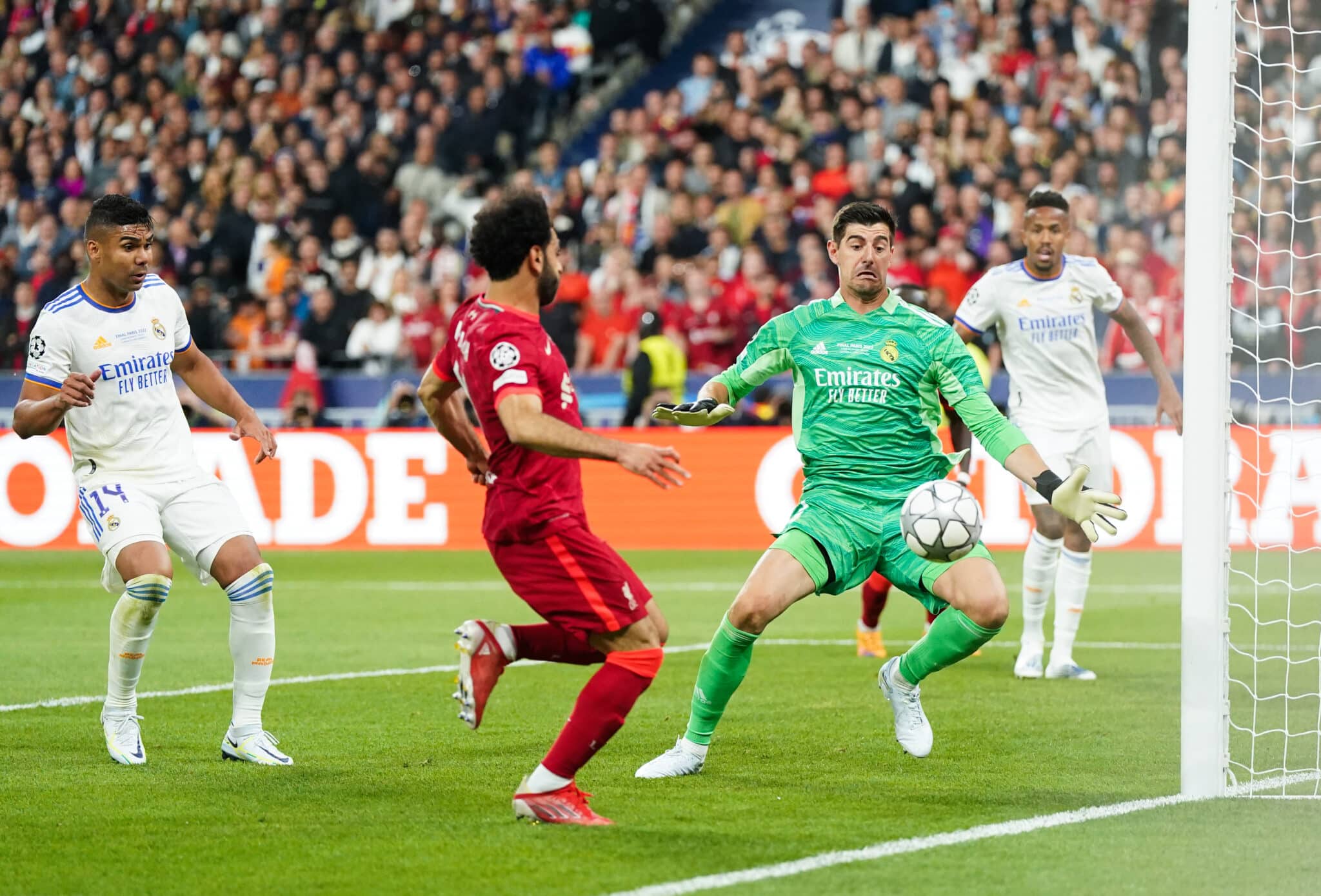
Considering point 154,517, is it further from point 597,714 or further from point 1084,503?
point 1084,503

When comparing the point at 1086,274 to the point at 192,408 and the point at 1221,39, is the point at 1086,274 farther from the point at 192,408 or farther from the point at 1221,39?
the point at 192,408

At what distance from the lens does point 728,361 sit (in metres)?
18.5

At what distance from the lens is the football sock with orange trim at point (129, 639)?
684 centimetres

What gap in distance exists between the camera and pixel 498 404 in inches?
209

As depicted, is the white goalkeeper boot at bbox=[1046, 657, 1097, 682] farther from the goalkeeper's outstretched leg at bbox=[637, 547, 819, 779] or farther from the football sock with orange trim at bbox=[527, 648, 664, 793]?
the football sock with orange trim at bbox=[527, 648, 664, 793]

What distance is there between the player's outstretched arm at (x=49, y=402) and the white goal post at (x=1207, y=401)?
391 cm

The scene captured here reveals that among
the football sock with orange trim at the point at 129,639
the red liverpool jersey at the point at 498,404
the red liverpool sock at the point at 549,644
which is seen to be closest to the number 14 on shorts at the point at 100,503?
the football sock with orange trim at the point at 129,639

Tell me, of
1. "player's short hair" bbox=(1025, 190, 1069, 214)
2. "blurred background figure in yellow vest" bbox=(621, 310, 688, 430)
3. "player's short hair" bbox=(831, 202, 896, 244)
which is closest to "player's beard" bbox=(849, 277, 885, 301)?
"player's short hair" bbox=(831, 202, 896, 244)

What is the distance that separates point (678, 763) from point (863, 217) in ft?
7.13

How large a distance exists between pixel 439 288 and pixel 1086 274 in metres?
11.5

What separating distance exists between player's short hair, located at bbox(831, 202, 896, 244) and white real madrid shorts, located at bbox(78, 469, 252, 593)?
8.46 feet

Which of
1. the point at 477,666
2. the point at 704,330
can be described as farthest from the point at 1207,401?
the point at 704,330

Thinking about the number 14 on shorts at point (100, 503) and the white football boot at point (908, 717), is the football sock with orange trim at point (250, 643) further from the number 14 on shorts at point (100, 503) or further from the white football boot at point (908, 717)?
the white football boot at point (908, 717)

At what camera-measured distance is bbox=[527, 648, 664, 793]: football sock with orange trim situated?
5492 mm
